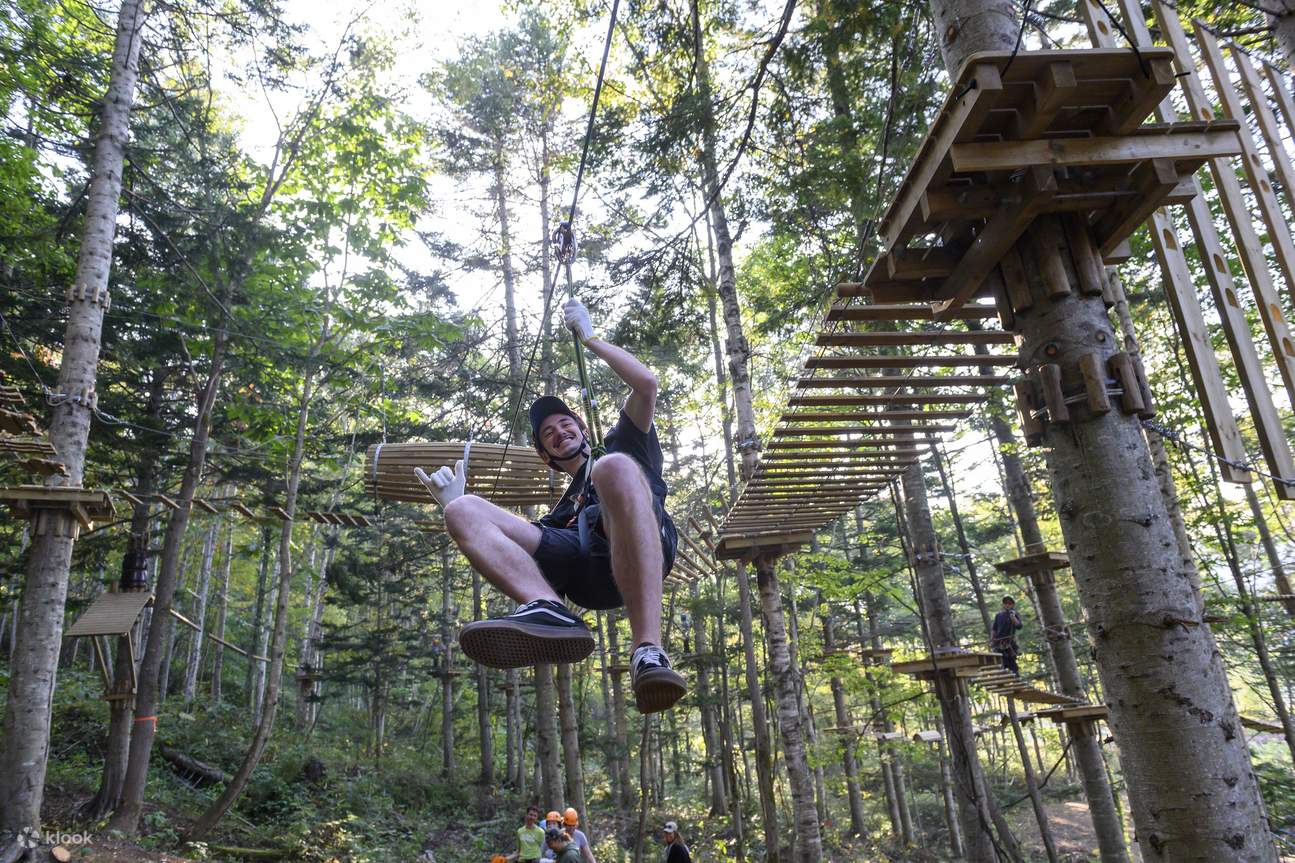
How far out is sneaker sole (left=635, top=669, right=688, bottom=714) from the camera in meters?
2.02

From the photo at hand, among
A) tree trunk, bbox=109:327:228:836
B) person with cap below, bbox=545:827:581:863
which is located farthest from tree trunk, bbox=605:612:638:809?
tree trunk, bbox=109:327:228:836

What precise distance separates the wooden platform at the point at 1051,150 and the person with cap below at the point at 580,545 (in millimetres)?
1198

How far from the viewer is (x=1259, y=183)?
10.5ft

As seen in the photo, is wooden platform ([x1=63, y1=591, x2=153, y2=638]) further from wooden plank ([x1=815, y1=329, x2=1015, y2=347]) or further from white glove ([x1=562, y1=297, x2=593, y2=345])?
wooden plank ([x1=815, y1=329, x2=1015, y2=347])

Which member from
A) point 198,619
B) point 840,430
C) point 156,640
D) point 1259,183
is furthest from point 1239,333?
point 198,619

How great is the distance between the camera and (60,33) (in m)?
9.24

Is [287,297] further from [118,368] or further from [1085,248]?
[1085,248]

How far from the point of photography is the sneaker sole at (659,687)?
2018 mm

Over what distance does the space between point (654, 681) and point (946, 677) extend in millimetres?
6008

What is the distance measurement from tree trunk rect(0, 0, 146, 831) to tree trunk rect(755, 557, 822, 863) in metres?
5.66

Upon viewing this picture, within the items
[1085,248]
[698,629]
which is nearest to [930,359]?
[1085,248]

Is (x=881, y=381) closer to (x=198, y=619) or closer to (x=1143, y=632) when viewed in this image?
(x=1143, y=632)

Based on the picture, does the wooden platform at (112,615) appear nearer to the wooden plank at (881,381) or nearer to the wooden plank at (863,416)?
the wooden plank at (863,416)

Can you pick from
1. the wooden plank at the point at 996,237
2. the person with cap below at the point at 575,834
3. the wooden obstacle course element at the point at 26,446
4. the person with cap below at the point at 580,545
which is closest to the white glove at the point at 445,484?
the person with cap below at the point at 580,545
